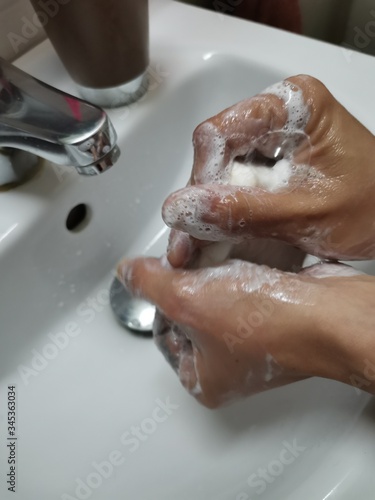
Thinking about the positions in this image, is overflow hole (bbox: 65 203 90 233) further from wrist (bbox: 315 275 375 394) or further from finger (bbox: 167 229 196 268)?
wrist (bbox: 315 275 375 394)

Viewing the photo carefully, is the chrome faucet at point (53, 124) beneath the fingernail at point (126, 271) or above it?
above

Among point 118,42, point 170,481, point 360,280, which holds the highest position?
point 118,42

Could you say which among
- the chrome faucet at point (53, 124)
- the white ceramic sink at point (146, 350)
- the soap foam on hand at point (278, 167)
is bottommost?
the white ceramic sink at point (146, 350)

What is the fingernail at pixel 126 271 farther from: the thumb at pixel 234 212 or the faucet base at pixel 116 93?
→ the faucet base at pixel 116 93

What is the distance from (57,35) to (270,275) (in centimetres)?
26

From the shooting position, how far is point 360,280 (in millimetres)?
305

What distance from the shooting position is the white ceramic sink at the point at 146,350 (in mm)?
355

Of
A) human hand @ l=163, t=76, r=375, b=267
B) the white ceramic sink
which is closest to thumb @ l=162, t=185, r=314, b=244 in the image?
human hand @ l=163, t=76, r=375, b=267

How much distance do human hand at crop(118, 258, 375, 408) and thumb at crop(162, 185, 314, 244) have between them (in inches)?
1.1

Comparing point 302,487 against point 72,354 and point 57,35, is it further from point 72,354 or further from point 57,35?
point 57,35

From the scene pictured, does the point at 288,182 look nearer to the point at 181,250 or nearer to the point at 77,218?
the point at 181,250

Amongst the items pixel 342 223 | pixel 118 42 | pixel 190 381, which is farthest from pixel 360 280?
pixel 118 42

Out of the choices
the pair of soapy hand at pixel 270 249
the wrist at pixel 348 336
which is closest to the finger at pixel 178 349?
the pair of soapy hand at pixel 270 249

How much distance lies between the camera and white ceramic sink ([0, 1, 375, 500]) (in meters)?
0.36
